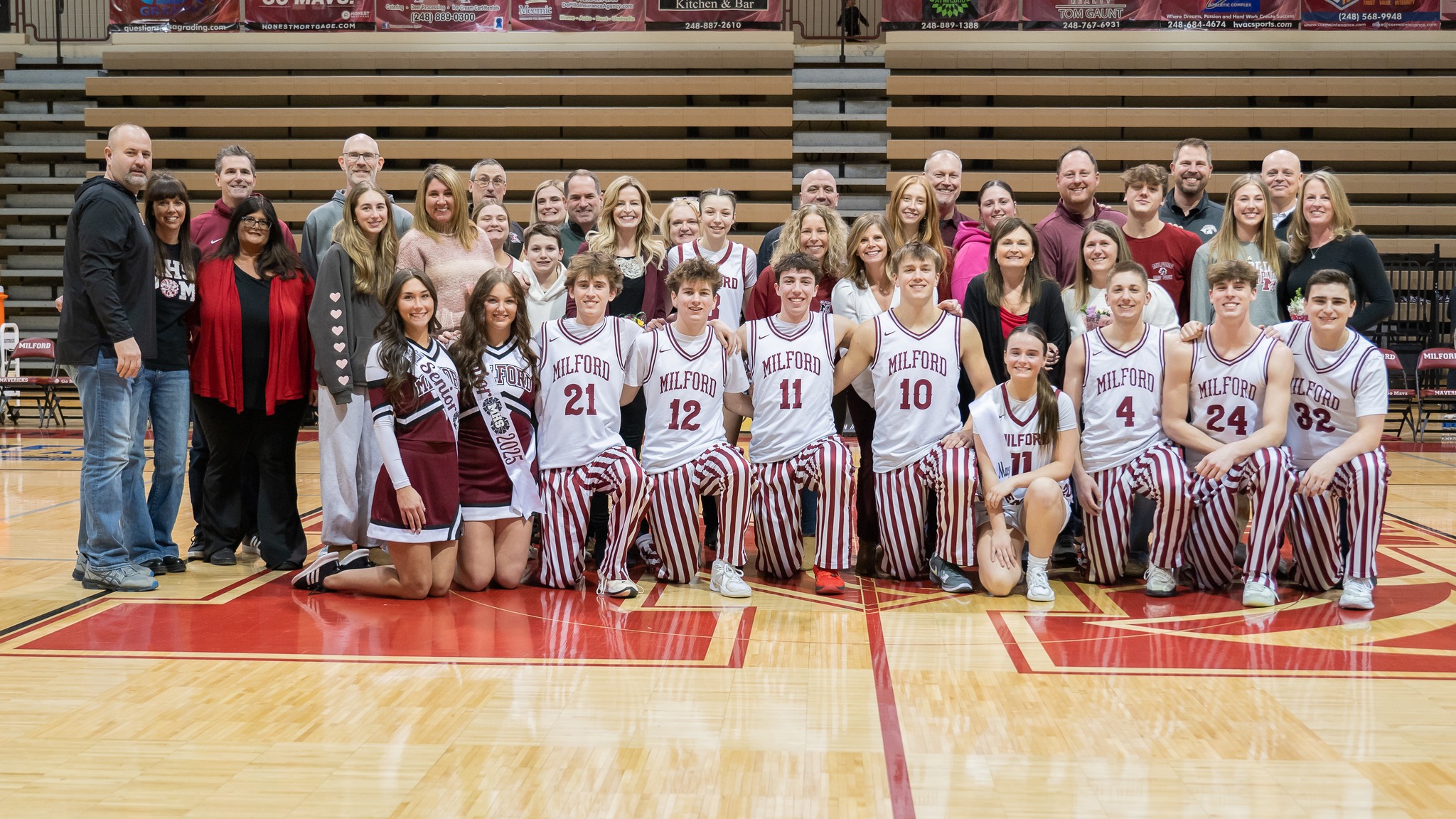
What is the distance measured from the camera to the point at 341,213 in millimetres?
4766

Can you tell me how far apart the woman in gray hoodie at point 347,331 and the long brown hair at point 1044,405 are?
2461 mm

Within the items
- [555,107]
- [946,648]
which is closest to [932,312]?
[946,648]

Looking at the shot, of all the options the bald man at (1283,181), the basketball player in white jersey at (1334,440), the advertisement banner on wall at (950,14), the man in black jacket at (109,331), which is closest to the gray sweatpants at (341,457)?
the man in black jacket at (109,331)

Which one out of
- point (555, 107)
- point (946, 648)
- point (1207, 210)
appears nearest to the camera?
point (946, 648)

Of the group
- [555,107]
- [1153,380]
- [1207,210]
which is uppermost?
[555,107]

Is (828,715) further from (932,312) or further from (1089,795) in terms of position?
(932,312)

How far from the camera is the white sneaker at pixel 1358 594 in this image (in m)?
3.92

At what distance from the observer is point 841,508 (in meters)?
4.23

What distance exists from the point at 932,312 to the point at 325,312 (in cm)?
234

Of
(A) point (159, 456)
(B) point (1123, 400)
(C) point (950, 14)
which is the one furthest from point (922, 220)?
(C) point (950, 14)

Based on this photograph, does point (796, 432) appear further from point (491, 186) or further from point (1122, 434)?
point (491, 186)

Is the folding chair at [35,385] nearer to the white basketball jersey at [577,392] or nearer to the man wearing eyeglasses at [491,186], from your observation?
the man wearing eyeglasses at [491,186]

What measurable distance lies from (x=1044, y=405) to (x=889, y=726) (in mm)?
1825

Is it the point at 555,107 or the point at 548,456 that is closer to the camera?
the point at 548,456
